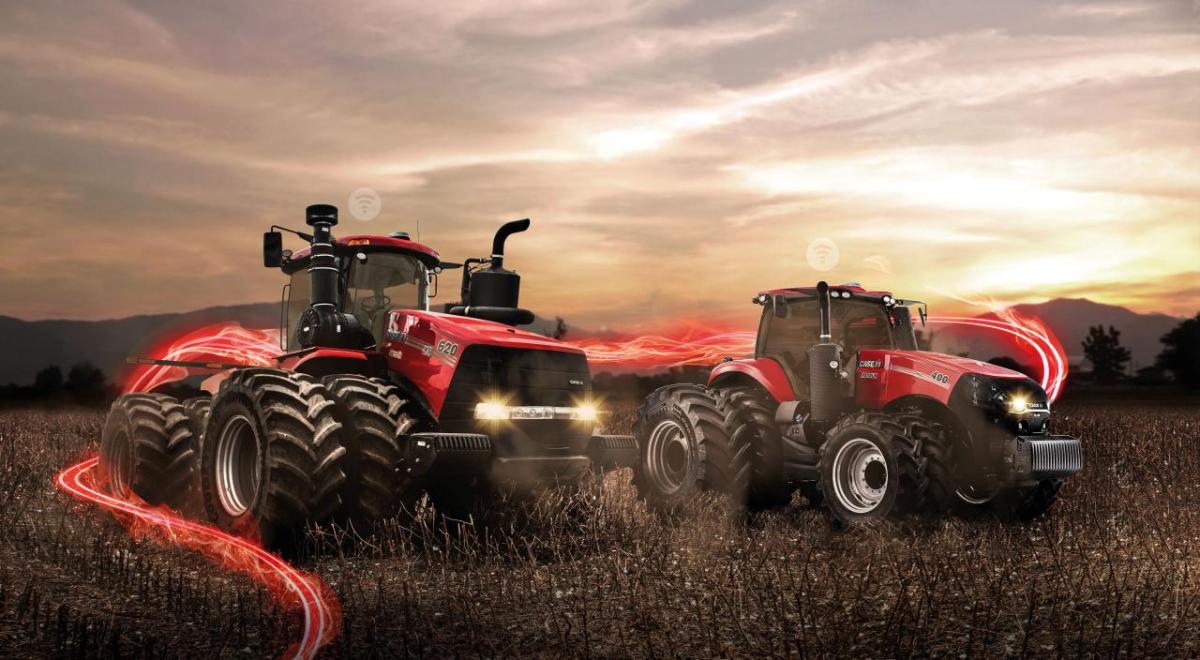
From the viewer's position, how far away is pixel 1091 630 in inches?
274

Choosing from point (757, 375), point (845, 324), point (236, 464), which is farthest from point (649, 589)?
point (845, 324)

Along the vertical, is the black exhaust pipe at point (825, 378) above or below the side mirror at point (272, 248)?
below

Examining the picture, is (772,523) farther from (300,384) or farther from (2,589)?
(2,589)

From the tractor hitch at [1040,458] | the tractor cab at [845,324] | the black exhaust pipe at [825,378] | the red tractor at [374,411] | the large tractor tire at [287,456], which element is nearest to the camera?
the large tractor tire at [287,456]

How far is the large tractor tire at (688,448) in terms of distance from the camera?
11867 mm

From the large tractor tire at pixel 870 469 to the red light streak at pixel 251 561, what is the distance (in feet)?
17.3

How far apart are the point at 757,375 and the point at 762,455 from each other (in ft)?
3.46

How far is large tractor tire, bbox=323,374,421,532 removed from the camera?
351 inches

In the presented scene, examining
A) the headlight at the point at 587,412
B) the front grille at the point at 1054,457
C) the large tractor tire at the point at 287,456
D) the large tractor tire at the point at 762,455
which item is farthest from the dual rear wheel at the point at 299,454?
the front grille at the point at 1054,457

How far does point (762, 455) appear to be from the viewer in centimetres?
1198

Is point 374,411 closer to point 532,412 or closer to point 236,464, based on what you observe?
point 532,412

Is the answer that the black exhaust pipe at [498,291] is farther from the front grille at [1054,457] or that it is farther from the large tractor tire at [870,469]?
the front grille at [1054,457]

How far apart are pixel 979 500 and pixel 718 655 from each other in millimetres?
5273

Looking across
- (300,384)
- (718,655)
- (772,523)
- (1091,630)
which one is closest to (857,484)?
(772,523)
